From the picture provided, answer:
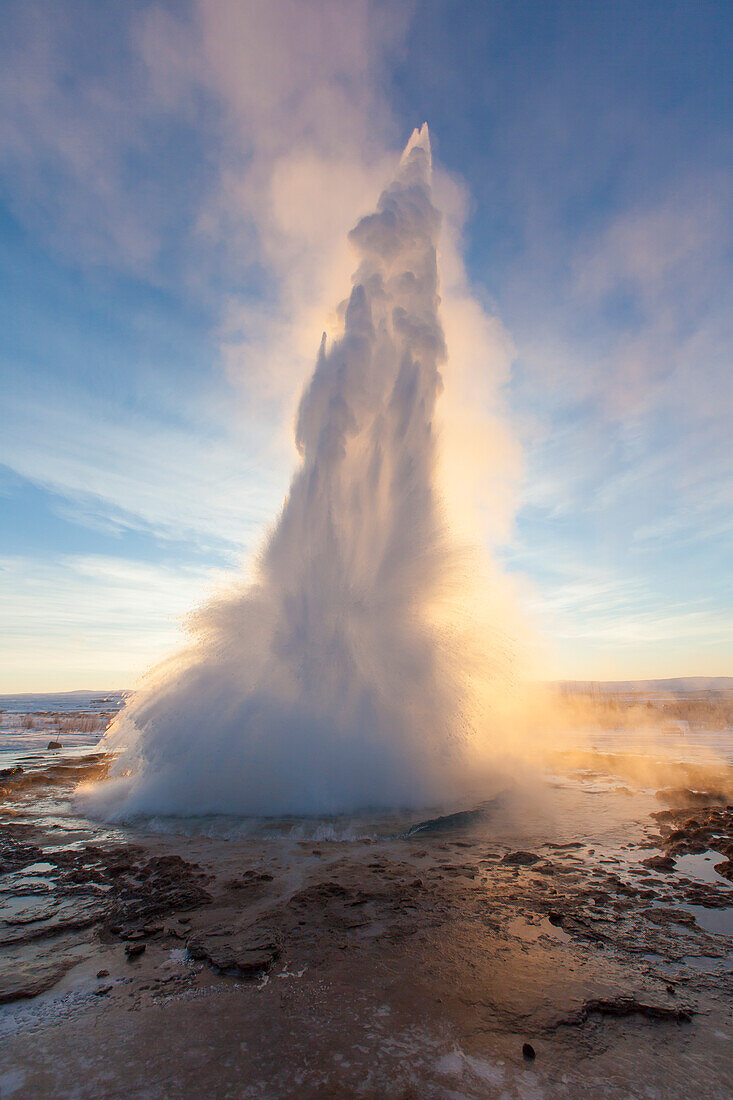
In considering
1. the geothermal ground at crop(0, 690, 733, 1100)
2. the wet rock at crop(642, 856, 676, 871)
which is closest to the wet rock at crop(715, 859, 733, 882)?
the geothermal ground at crop(0, 690, 733, 1100)

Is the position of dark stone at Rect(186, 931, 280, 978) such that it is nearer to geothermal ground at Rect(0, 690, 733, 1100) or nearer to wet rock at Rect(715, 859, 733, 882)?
geothermal ground at Rect(0, 690, 733, 1100)

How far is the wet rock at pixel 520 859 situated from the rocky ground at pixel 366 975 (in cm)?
6

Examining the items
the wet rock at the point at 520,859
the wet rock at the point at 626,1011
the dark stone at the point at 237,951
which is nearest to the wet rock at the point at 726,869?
the wet rock at the point at 520,859

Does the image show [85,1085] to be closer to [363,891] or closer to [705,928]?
[363,891]

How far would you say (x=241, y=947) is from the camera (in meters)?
6.43

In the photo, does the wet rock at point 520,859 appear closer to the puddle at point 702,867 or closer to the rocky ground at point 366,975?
the rocky ground at point 366,975

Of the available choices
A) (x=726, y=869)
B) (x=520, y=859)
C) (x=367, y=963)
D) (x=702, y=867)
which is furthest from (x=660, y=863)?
(x=367, y=963)

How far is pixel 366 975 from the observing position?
19.2ft

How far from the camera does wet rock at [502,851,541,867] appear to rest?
9.74 m

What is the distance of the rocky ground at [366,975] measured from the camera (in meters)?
4.36

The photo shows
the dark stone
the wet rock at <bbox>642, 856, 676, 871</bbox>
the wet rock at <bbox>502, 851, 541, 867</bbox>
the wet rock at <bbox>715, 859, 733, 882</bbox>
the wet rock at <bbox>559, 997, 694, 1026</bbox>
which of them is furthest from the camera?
the wet rock at <bbox>502, 851, 541, 867</bbox>

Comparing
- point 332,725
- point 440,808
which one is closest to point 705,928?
point 440,808

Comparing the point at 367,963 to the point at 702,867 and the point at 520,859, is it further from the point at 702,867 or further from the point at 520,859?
the point at 702,867

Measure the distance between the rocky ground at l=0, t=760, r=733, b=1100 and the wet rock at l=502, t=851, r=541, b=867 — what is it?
0.20ft
